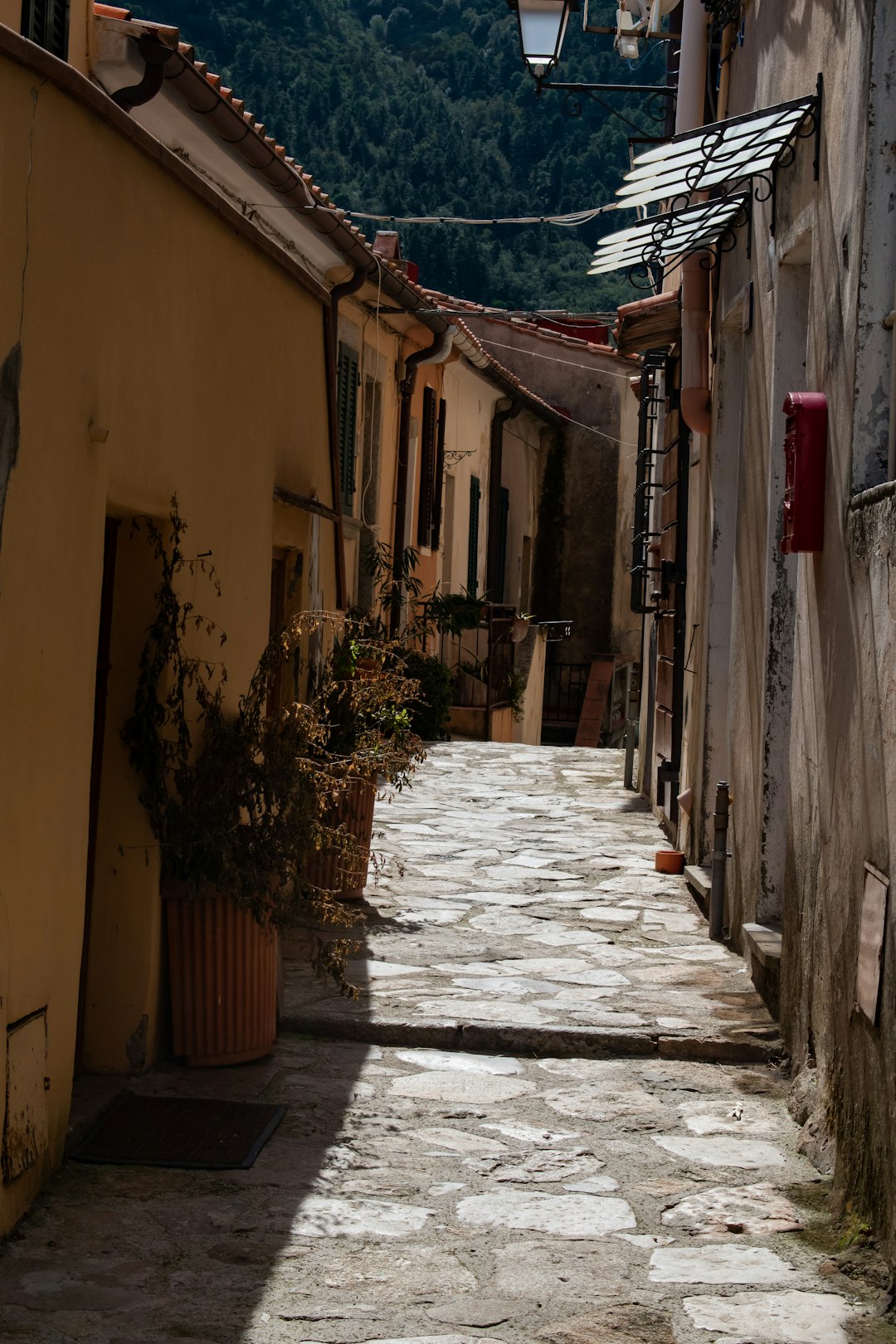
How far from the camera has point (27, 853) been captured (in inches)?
163

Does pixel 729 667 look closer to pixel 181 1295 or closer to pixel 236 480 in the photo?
pixel 236 480

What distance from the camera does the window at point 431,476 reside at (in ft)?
61.9

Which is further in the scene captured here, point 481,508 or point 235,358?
A: point 481,508

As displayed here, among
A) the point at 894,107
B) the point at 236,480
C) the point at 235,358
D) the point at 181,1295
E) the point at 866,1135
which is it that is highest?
the point at 894,107

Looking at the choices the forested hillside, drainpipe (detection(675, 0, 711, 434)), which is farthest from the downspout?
the forested hillside

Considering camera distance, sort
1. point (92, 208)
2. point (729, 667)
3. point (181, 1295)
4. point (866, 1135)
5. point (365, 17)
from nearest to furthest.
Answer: point (181, 1295) < point (866, 1135) < point (92, 208) < point (729, 667) < point (365, 17)

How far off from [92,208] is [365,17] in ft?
200

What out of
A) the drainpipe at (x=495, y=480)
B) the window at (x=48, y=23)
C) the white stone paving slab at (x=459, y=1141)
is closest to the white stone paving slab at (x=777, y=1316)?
the white stone paving slab at (x=459, y=1141)

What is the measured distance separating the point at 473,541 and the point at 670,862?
43.6 feet

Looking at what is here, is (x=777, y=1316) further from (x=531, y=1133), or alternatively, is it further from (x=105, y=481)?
(x=105, y=481)

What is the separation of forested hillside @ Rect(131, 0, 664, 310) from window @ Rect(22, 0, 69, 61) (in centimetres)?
3668

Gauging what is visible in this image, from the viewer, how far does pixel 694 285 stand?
9.12 m

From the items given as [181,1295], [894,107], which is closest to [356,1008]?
[181,1295]

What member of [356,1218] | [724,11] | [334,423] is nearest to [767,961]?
[356,1218]
